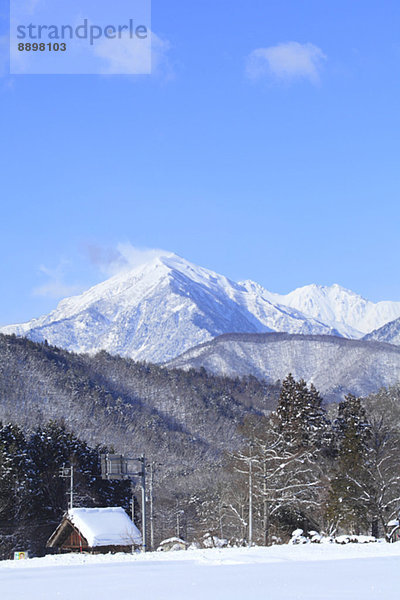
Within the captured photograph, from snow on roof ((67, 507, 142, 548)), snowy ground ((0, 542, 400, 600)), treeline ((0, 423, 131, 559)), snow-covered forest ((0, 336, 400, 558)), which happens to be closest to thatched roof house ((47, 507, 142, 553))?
snow on roof ((67, 507, 142, 548))

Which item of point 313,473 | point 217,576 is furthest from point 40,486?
point 217,576

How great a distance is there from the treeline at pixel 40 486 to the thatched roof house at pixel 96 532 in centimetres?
628

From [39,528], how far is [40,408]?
13319cm

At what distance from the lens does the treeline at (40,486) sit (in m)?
52.0

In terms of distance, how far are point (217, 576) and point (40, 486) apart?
40621 mm

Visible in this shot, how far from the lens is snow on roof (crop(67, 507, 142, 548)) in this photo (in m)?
41.4

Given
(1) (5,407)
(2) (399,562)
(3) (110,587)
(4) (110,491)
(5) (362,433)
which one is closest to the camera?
(3) (110,587)

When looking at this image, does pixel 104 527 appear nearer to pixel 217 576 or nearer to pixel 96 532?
pixel 96 532

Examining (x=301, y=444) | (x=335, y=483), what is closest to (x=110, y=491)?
(x=301, y=444)

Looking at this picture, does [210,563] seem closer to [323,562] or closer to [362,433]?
[323,562]

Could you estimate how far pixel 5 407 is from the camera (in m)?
182

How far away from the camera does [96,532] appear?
41719 mm

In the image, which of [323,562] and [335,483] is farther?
[335,483]

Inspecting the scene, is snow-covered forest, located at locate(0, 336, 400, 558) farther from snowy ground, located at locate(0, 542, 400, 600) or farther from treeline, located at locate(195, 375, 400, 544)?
snowy ground, located at locate(0, 542, 400, 600)
